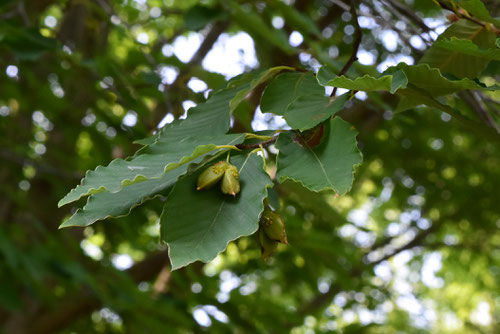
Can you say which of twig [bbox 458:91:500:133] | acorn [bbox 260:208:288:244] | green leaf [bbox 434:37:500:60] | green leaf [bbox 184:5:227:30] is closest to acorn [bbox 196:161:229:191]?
acorn [bbox 260:208:288:244]

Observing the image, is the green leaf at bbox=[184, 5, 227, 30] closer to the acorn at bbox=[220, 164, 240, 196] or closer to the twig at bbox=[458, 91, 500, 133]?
the twig at bbox=[458, 91, 500, 133]

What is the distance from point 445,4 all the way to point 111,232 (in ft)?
8.61

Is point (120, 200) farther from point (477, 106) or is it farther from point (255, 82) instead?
point (477, 106)

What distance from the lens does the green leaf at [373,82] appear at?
797mm

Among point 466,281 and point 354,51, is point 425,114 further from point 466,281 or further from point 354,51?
point 354,51

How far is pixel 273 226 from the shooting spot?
882mm

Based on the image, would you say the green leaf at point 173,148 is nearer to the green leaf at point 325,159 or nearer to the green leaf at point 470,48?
the green leaf at point 325,159

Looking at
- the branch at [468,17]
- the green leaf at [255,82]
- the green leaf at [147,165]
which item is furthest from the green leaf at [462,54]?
the green leaf at [147,165]

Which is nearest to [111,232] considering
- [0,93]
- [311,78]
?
[0,93]

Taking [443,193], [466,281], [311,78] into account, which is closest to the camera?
[311,78]

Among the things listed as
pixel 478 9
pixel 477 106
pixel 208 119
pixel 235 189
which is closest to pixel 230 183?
pixel 235 189

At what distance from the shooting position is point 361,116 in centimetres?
381

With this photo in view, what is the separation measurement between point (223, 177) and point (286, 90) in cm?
27

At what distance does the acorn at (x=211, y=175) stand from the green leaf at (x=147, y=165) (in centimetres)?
3
